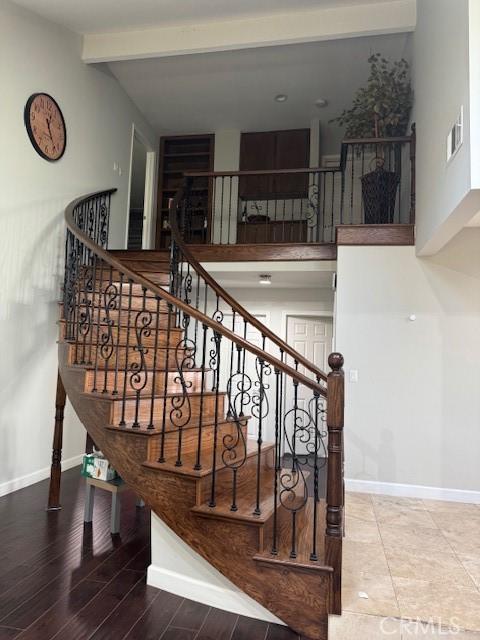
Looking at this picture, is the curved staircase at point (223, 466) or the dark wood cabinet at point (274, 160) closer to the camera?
the curved staircase at point (223, 466)

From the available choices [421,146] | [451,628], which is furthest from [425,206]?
[451,628]

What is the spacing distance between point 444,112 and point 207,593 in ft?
11.1

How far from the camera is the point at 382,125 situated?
4344mm

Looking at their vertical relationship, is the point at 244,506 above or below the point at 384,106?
below

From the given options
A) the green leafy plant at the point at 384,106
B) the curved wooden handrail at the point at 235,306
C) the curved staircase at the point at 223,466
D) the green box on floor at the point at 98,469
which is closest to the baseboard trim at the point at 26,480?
the green box on floor at the point at 98,469

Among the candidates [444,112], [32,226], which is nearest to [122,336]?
[32,226]

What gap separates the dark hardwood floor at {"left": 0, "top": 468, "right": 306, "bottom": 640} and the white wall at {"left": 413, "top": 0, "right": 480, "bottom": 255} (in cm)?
260

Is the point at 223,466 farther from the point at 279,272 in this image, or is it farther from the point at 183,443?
the point at 279,272

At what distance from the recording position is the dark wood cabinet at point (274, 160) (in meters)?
6.40

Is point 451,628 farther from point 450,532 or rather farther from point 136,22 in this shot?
point 136,22

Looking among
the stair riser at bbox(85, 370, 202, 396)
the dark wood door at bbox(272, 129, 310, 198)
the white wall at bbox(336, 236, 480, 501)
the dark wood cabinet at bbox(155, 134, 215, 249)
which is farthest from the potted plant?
the dark wood cabinet at bbox(155, 134, 215, 249)

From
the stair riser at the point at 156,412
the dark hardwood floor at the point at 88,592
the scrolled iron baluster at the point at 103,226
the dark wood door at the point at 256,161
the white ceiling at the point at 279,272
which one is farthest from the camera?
the dark wood door at the point at 256,161

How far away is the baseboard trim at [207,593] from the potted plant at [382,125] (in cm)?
348

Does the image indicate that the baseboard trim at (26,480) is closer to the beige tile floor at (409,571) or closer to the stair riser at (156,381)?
the stair riser at (156,381)
